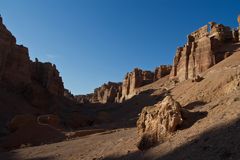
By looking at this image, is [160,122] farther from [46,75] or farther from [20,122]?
[46,75]

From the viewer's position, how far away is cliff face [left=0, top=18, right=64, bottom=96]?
64.6 meters

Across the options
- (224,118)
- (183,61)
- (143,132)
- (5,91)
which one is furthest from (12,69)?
(224,118)

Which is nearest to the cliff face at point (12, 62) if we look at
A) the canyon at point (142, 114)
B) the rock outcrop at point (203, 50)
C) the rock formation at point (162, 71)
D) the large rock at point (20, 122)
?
the canyon at point (142, 114)

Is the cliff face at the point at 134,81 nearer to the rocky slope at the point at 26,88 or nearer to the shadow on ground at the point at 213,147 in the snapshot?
the rocky slope at the point at 26,88

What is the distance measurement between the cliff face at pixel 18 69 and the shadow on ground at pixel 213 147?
186ft

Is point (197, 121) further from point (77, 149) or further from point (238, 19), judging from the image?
point (238, 19)

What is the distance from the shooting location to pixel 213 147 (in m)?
11.1

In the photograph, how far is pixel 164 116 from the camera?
15.3 m

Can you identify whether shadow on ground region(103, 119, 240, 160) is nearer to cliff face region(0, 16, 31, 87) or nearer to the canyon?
the canyon

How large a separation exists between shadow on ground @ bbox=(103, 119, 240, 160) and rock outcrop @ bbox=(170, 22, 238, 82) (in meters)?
48.5

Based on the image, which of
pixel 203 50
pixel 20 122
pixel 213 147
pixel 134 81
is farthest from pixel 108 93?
pixel 213 147

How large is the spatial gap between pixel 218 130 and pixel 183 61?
5881 cm

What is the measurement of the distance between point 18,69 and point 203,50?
3937 cm

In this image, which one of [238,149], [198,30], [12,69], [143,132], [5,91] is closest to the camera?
[238,149]
